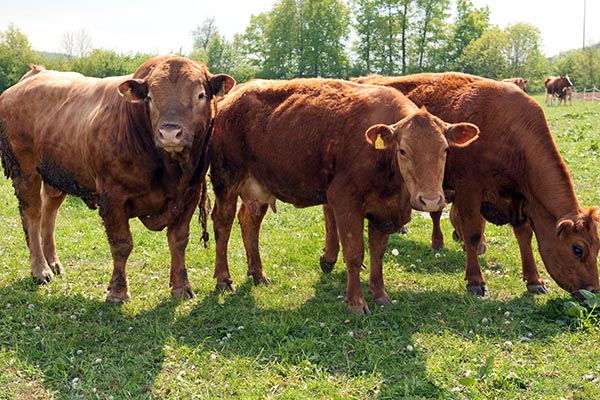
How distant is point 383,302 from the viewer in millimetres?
6758

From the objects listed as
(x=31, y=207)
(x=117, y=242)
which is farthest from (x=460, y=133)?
(x=31, y=207)

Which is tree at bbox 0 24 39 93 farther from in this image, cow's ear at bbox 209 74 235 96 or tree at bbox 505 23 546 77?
tree at bbox 505 23 546 77

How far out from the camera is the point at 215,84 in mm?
6781

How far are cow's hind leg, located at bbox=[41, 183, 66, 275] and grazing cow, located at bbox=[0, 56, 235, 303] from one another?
0.26m

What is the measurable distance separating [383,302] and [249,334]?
1.67 m

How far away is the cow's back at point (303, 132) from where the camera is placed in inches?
260

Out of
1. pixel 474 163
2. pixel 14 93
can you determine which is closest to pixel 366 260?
pixel 474 163

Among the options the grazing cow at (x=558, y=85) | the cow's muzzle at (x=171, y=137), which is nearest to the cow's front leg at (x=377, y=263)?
the cow's muzzle at (x=171, y=137)

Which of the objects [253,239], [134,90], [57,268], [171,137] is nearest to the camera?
[171,137]

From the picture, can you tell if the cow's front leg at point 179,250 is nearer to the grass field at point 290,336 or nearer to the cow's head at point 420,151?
the grass field at point 290,336

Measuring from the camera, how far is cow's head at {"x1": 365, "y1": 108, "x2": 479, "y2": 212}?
5.58m

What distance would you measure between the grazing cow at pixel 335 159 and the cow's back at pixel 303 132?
0.5 inches

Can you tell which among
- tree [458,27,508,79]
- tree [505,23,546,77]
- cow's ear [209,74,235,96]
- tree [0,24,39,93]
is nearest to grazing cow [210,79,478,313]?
cow's ear [209,74,235,96]

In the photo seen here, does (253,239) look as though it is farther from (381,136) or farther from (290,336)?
(381,136)
